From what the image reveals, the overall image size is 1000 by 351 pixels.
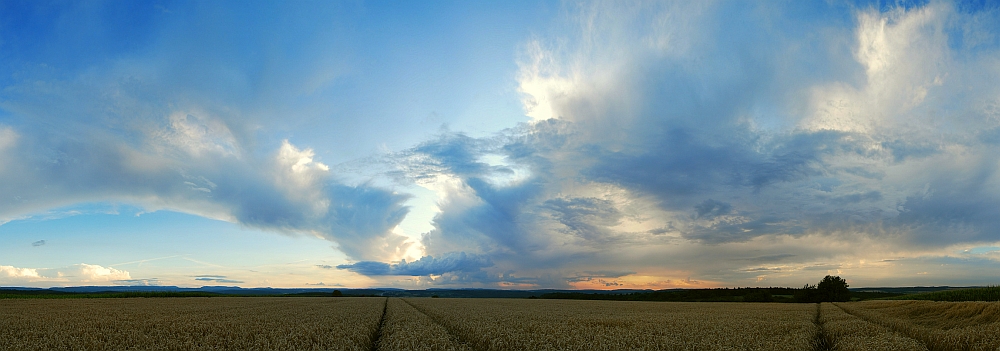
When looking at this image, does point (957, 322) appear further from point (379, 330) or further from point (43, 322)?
point (43, 322)

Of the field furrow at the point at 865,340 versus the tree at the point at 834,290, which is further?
the tree at the point at 834,290

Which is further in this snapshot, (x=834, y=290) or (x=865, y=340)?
(x=834, y=290)

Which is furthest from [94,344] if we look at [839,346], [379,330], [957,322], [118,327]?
[957,322]

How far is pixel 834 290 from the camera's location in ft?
300

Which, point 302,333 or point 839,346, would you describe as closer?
point 839,346

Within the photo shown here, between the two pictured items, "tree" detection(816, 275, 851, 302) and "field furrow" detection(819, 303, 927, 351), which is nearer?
"field furrow" detection(819, 303, 927, 351)

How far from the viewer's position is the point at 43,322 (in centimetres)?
2186

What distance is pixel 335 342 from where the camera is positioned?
44.3 ft

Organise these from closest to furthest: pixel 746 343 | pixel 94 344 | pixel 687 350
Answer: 1. pixel 687 350
2. pixel 94 344
3. pixel 746 343

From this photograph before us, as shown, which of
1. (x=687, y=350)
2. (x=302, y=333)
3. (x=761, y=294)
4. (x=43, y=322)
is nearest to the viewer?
(x=687, y=350)

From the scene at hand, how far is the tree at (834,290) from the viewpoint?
90.5m

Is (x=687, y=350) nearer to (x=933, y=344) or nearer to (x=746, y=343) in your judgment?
(x=746, y=343)

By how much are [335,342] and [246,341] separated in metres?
3.22

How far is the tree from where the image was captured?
9050cm
